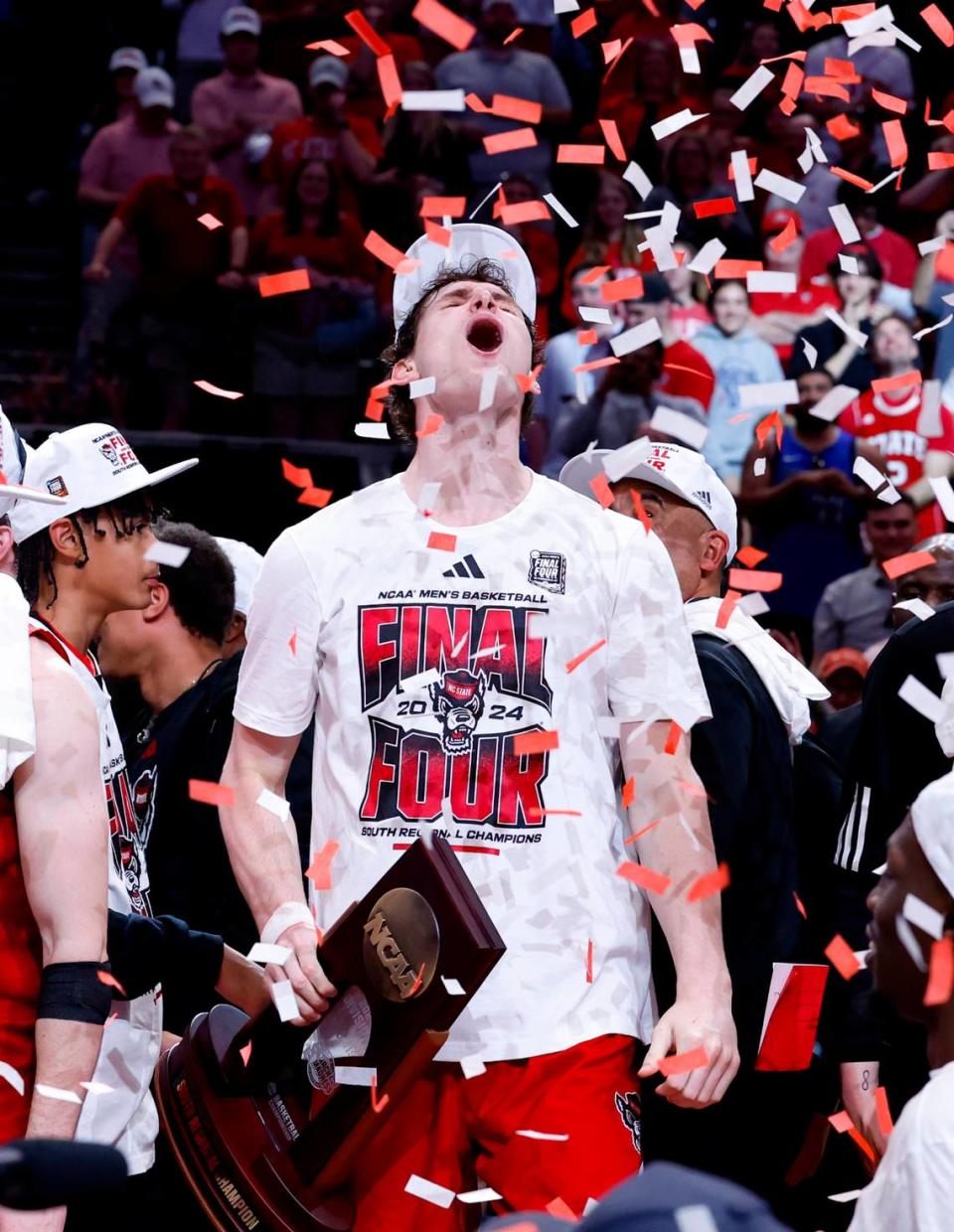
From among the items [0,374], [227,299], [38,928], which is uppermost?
[38,928]

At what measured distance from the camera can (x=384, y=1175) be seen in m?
3.31

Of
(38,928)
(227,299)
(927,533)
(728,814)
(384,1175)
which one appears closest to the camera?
(38,928)

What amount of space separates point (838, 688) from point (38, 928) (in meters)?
3.87

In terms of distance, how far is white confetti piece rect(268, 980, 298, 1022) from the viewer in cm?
319

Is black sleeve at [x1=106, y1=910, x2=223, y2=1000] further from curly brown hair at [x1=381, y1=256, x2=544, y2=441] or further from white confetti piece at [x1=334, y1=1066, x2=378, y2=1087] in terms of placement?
curly brown hair at [x1=381, y1=256, x2=544, y2=441]

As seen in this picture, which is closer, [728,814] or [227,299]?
[728,814]

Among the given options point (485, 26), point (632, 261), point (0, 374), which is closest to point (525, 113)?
point (485, 26)

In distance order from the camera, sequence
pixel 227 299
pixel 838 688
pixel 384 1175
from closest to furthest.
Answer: pixel 384 1175 < pixel 838 688 < pixel 227 299

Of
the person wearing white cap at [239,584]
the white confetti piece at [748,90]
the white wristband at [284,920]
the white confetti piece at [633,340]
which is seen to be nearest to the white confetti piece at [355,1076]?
the white wristband at [284,920]

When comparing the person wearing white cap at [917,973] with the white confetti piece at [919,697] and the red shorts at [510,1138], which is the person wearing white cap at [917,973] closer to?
the red shorts at [510,1138]

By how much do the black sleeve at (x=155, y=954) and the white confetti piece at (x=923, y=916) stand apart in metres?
1.33

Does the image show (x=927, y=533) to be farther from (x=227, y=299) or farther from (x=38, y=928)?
(x=38, y=928)

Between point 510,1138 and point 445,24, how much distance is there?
7.58 metres

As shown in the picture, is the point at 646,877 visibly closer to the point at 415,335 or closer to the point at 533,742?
the point at 533,742
